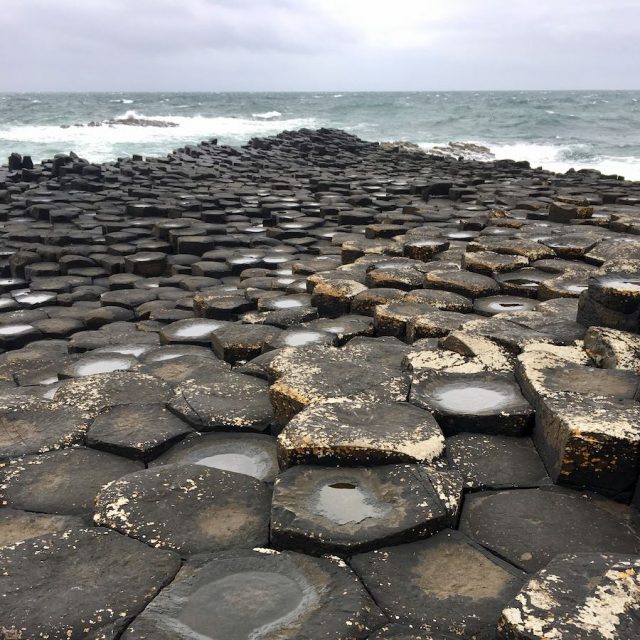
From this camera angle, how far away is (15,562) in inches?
62.9

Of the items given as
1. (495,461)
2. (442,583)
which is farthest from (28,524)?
(495,461)

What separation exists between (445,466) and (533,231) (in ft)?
14.6

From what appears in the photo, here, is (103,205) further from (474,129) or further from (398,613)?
(474,129)

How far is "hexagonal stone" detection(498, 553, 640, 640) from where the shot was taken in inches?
50.0

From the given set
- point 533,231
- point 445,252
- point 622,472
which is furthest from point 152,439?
point 533,231

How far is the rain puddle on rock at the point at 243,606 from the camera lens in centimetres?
138

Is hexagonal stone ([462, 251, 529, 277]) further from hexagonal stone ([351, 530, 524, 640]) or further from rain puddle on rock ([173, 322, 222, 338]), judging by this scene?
hexagonal stone ([351, 530, 524, 640])

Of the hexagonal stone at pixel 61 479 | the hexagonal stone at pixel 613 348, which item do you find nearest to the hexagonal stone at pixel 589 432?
the hexagonal stone at pixel 613 348

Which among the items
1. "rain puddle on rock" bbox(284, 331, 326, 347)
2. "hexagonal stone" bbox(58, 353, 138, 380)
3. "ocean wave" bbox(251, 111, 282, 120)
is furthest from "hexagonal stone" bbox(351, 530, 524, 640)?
"ocean wave" bbox(251, 111, 282, 120)

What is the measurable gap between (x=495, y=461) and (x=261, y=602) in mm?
945

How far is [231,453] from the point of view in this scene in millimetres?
2270

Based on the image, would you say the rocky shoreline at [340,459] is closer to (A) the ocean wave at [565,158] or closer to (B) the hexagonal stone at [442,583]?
(B) the hexagonal stone at [442,583]

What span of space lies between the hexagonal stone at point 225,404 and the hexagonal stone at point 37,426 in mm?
385

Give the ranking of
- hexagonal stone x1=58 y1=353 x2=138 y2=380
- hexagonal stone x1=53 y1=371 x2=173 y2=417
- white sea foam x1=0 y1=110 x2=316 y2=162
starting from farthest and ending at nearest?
1. white sea foam x1=0 y1=110 x2=316 y2=162
2. hexagonal stone x1=58 y1=353 x2=138 y2=380
3. hexagonal stone x1=53 y1=371 x2=173 y2=417
